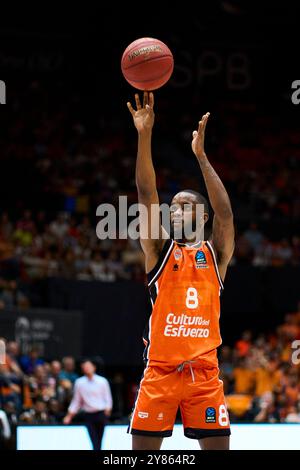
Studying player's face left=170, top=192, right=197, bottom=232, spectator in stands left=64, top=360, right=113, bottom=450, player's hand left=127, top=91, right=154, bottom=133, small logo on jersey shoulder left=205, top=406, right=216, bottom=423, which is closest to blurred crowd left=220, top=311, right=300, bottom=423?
spectator in stands left=64, top=360, right=113, bottom=450

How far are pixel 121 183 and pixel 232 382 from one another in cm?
763

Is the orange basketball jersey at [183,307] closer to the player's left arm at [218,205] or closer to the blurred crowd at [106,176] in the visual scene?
the player's left arm at [218,205]

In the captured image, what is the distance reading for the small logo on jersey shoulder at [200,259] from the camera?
5.41 metres

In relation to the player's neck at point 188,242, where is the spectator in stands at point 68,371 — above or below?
below

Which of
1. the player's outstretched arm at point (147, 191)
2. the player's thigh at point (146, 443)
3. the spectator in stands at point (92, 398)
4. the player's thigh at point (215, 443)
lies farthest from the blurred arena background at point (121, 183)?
the player's outstretched arm at point (147, 191)

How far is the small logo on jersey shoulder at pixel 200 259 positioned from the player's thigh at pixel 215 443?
1009 millimetres

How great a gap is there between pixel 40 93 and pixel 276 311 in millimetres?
10839

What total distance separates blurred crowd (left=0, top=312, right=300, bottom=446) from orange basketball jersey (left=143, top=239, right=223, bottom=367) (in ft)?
14.0

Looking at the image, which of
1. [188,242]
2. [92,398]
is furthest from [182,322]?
[92,398]

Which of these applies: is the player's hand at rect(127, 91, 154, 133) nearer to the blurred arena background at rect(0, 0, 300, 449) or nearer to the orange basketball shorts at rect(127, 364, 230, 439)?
the orange basketball shorts at rect(127, 364, 230, 439)

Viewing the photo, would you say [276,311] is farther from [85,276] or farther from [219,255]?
[219,255]

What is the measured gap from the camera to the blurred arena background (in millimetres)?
15070
